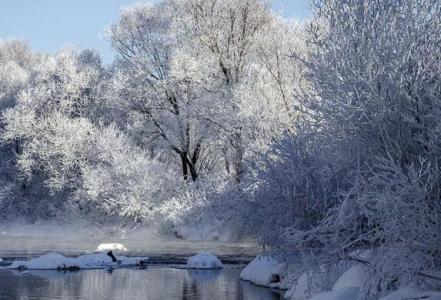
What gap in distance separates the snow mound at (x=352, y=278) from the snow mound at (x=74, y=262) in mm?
12404

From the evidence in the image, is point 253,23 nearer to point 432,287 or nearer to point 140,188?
point 140,188

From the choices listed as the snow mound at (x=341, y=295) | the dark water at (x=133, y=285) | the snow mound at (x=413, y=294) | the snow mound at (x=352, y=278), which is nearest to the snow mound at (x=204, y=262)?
the dark water at (x=133, y=285)

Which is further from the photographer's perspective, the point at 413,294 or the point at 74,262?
the point at 74,262

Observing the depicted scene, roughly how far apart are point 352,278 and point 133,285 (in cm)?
772

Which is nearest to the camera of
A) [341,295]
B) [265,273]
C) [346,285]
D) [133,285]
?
[341,295]

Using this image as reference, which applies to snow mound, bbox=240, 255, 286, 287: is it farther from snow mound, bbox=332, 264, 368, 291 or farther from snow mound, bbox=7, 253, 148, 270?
snow mound, bbox=332, 264, 368, 291

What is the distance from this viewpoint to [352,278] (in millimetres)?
16000

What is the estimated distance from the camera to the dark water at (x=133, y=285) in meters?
19.5

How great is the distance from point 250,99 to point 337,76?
1870 cm

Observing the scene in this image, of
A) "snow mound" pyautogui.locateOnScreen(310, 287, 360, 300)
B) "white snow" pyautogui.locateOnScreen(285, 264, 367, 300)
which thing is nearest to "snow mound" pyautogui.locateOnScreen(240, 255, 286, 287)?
"white snow" pyautogui.locateOnScreen(285, 264, 367, 300)

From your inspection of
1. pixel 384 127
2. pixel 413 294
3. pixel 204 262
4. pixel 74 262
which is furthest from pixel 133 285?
pixel 413 294

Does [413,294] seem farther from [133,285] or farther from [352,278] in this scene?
[133,285]

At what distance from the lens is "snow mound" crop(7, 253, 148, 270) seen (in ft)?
85.4

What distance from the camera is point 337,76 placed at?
1497 cm
